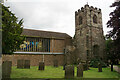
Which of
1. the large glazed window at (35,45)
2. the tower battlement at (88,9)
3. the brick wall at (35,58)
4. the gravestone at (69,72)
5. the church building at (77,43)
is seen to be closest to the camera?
the gravestone at (69,72)

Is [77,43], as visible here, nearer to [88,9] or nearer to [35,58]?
[88,9]

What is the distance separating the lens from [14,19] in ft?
28.0

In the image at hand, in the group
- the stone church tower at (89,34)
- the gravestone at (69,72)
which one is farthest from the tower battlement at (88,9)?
the gravestone at (69,72)

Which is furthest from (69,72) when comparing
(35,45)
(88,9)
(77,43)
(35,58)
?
(88,9)

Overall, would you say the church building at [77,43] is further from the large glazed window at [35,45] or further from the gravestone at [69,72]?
the gravestone at [69,72]

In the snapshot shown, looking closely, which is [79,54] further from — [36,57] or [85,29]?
[36,57]

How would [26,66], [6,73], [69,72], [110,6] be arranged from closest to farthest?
[6,73] < [69,72] < [110,6] < [26,66]

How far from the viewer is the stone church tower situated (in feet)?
66.2

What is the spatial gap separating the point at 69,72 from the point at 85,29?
14.5 metres

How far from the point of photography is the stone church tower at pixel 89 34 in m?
20.2

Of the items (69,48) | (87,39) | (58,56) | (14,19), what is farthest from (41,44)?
(14,19)

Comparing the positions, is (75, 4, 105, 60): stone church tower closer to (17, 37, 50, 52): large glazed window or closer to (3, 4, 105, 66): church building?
(3, 4, 105, 66): church building

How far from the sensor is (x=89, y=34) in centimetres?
2041

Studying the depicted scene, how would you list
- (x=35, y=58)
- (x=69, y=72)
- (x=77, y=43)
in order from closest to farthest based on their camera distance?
(x=69, y=72)
(x=35, y=58)
(x=77, y=43)
